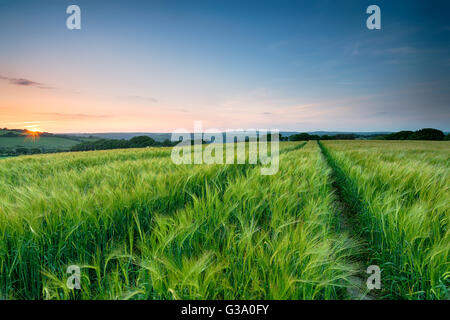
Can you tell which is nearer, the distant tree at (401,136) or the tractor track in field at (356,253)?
the tractor track in field at (356,253)

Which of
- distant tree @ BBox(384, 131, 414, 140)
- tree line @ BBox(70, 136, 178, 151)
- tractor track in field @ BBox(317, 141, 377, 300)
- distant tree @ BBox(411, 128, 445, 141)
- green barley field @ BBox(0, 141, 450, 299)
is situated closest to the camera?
green barley field @ BBox(0, 141, 450, 299)

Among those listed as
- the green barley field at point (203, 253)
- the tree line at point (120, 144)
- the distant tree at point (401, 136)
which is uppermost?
the distant tree at point (401, 136)

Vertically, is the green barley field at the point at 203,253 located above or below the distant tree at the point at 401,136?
below

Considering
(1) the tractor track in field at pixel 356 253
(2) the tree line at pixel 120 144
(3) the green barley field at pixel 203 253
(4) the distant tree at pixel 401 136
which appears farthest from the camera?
(4) the distant tree at pixel 401 136

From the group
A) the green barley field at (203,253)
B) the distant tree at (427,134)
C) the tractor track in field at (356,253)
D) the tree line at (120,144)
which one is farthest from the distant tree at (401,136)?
the green barley field at (203,253)

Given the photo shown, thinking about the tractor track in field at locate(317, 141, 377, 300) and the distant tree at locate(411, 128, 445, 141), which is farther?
the distant tree at locate(411, 128, 445, 141)

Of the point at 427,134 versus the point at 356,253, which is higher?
the point at 427,134

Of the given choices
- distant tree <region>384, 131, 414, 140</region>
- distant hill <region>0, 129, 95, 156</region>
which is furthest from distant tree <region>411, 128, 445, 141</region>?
distant hill <region>0, 129, 95, 156</region>

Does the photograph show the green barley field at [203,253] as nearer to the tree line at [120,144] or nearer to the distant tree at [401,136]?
the tree line at [120,144]

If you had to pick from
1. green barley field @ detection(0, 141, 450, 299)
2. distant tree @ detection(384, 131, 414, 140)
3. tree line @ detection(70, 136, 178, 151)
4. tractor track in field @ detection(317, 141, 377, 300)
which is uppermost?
distant tree @ detection(384, 131, 414, 140)

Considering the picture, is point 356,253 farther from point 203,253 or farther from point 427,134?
point 427,134

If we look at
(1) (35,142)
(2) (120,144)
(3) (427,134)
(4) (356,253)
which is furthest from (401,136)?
(1) (35,142)

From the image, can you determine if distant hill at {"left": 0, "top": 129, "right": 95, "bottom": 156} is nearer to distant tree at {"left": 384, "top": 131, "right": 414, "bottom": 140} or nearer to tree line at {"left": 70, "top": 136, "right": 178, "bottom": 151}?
tree line at {"left": 70, "top": 136, "right": 178, "bottom": 151}
